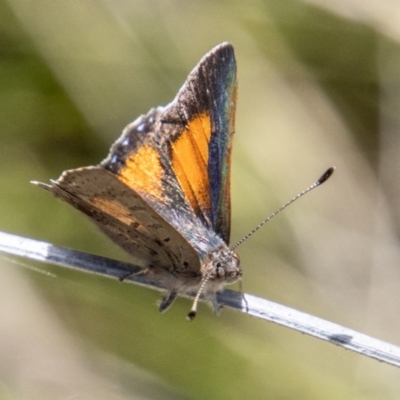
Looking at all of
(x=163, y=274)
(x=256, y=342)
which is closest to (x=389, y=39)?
(x=256, y=342)

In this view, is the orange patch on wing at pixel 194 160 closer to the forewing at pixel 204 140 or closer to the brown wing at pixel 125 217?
the forewing at pixel 204 140

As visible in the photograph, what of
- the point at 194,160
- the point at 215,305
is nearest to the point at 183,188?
the point at 194,160

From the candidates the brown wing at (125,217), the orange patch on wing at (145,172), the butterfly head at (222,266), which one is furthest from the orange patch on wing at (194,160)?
the brown wing at (125,217)

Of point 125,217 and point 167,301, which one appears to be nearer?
point 125,217

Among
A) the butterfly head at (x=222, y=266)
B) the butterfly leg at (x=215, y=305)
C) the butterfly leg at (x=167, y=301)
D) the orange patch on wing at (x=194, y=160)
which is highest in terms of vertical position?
the orange patch on wing at (x=194, y=160)

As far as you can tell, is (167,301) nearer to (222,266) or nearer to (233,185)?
(222,266)

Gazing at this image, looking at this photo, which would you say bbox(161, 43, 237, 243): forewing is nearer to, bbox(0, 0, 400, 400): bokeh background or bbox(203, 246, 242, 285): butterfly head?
bbox(203, 246, 242, 285): butterfly head

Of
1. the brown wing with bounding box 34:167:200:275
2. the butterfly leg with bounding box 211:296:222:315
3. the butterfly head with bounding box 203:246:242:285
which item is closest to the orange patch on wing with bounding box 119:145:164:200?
the brown wing with bounding box 34:167:200:275
